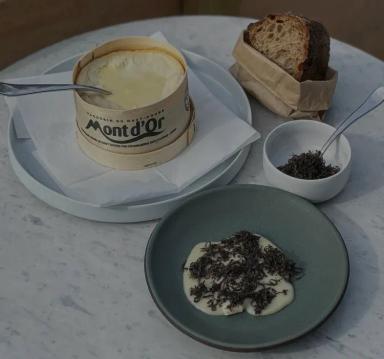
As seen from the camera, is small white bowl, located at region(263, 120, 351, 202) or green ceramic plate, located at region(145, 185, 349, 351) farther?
small white bowl, located at region(263, 120, 351, 202)

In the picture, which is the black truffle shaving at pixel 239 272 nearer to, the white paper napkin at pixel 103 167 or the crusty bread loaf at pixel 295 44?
the white paper napkin at pixel 103 167

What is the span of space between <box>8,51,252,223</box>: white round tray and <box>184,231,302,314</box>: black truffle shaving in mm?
96

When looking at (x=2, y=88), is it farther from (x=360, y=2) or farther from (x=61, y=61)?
(x=360, y=2)

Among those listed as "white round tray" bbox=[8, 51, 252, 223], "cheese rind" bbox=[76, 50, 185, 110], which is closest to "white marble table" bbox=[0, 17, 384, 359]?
"white round tray" bbox=[8, 51, 252, 223]

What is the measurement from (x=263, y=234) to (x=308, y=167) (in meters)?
0.11

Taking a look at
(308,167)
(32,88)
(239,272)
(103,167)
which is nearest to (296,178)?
(308,167)

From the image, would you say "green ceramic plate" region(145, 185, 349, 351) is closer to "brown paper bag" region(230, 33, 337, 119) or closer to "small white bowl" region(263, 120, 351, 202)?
"small white bowl" region(263, 120, 351, 202)

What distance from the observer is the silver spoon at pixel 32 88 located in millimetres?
863

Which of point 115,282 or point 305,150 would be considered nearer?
point 115,282

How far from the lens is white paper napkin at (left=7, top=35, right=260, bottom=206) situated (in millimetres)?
851

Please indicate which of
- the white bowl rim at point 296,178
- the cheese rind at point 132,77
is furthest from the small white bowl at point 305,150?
the cheese rind at point 132,77

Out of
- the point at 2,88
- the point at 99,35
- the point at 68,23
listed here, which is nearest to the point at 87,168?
the point at 2,88

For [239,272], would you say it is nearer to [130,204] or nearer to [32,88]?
[130,204]

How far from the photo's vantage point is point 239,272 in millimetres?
749
